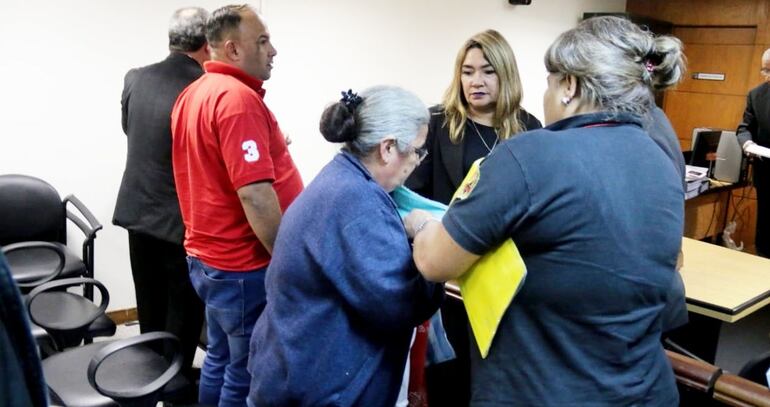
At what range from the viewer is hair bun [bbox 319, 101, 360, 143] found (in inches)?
51.7

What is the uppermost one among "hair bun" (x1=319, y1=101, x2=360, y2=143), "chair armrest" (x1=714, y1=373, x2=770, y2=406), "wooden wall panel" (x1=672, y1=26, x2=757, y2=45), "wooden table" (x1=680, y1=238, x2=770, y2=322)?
"wooden wall panel" (x1=672, y1=26, x2=757, y2=45)

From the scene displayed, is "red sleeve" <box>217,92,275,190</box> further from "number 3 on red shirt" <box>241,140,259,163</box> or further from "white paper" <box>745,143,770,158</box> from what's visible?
"white paper" <box>745,143,770,158</box>

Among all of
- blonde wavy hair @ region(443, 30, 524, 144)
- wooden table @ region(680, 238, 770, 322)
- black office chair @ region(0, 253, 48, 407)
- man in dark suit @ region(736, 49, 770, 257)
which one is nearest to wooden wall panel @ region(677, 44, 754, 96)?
man in dark suit @ region(736, 49, 770, 257)

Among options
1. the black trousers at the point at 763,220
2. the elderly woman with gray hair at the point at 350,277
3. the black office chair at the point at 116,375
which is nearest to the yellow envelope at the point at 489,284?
the elderly woman with gray hair at the point at 350,277

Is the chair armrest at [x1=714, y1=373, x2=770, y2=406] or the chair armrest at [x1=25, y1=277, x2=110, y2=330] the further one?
the chair armrest at [x1=25, y1=277, x2=110, y2=330]

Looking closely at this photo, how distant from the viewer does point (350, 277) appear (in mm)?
1224

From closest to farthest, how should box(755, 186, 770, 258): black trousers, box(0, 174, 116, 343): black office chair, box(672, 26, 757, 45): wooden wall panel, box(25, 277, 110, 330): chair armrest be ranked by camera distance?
box(25, 277, 110, 330): chair armrest → box(0, 174, 116, 343): black office chair → box(755, 186, 770, 258): black trousers → box(672, 26, 757, 45): wooden wall panel

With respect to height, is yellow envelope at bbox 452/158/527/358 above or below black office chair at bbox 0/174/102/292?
above

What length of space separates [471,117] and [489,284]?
1232 millimetres

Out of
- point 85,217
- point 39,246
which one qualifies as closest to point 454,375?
point 39,246

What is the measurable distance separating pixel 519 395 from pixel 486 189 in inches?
14.5

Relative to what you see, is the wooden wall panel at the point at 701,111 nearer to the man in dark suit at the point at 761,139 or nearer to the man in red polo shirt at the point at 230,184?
the man in dark suit at the point at 761,139

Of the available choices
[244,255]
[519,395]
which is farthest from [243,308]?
[519,395]

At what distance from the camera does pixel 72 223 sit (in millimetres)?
3076
